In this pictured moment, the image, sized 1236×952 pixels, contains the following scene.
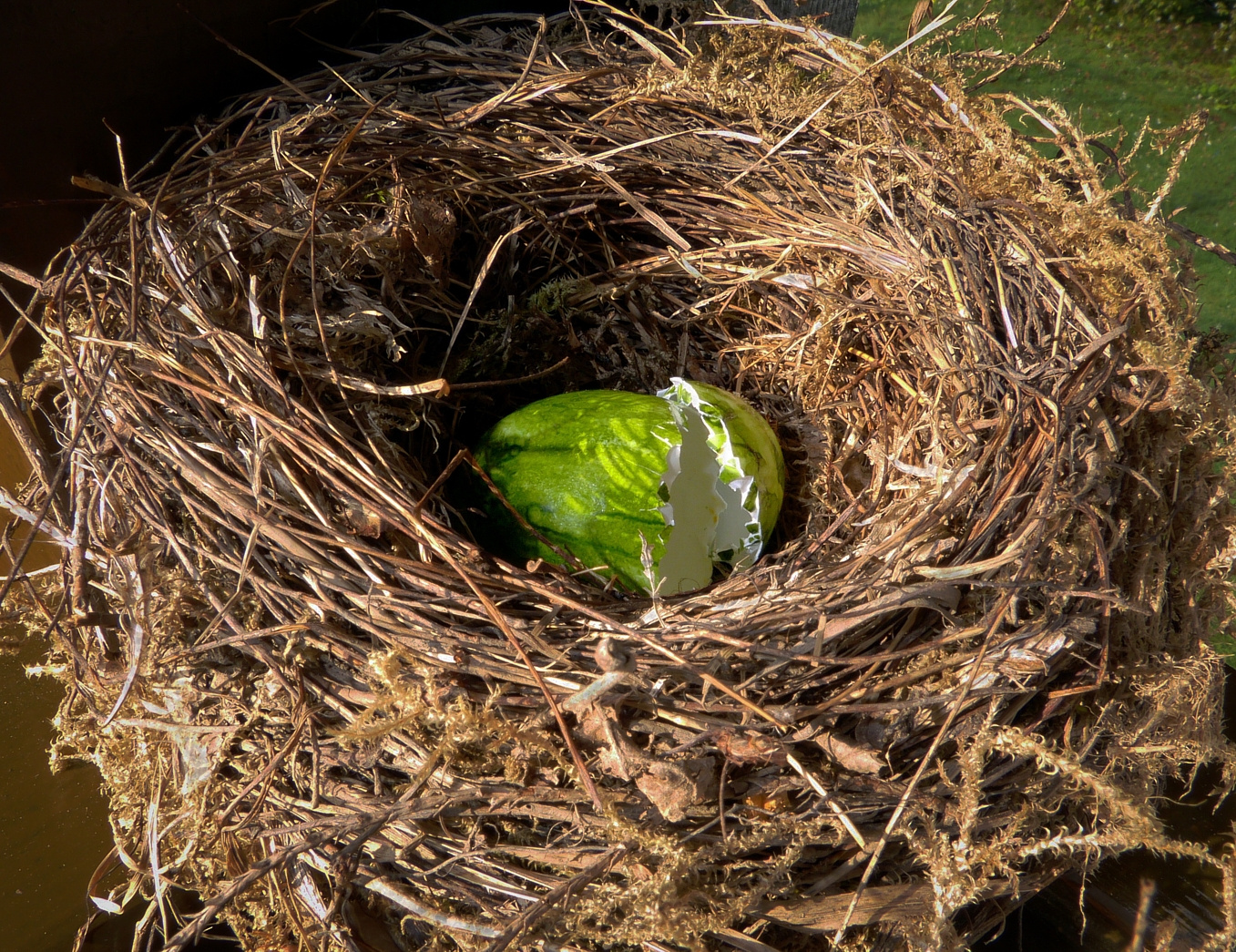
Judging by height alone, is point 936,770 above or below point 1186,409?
below

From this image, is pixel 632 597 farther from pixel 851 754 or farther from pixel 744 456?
pixel 851 754

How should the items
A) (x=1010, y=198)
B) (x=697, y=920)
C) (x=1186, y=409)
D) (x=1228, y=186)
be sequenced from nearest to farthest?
(x=697, y=920)
(x=1186, y=409)
(x=1010, y=198)
(x=1228, y=186)

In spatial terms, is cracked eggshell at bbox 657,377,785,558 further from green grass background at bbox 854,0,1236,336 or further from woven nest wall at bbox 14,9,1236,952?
green grass background at bbox 854,0,1236,336

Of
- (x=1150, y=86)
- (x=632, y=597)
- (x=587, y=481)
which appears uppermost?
(x=1150, y=86)

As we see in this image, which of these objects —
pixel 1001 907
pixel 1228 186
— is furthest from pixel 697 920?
pixel 1228 186

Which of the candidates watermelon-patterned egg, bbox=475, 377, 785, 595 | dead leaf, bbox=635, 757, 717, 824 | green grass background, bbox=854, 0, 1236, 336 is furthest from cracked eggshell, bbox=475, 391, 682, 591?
green grass background, bbox=854, 0, 1236, 336

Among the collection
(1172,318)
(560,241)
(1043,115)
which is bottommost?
(560,241)

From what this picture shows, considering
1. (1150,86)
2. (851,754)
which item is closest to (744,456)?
(851,754)

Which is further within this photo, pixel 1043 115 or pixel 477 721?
pixel 1043 115

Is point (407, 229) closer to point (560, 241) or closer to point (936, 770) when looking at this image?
point (560, 241)
